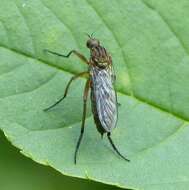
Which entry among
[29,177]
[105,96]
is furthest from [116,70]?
[29,177]

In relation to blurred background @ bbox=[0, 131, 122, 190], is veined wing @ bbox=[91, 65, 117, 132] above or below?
above

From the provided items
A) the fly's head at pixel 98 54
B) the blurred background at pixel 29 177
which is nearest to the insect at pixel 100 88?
the fly's head at pixel 98 54

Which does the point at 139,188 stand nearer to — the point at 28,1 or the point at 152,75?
the point at 152,75

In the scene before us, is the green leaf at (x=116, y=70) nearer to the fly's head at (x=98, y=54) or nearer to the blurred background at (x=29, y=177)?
the fly's head at (x=98, y=54)

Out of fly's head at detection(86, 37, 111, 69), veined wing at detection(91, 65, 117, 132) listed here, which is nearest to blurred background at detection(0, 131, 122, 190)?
veined wing at detection(91, 65, 117, 132)

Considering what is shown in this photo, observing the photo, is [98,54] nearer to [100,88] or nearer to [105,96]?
[100,88]

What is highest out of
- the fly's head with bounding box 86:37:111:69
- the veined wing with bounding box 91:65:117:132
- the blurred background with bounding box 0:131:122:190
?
the fly's head with bounding box 86:37:111:69

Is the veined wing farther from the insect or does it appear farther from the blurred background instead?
the blurred background
